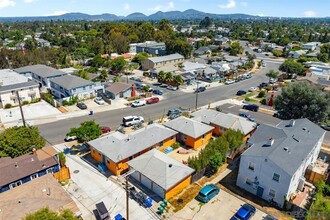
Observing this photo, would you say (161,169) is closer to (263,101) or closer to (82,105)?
(82,105)

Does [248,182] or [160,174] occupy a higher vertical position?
[160,174]

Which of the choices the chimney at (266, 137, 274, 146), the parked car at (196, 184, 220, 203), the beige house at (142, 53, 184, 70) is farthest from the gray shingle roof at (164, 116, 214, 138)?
the beige house at (142, 53, 184, 70)

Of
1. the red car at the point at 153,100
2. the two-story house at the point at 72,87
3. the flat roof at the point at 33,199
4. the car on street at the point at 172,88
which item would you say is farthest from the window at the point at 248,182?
the two-story house at the point at 72,87

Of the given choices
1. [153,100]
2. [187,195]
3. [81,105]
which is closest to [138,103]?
[153,100]

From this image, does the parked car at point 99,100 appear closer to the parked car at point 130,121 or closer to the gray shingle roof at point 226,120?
the parked car at point 130,121

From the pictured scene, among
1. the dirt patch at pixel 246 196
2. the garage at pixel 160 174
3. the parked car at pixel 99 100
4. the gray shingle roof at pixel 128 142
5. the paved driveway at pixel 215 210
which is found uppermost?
the gray shingle roof at pixel 128 142

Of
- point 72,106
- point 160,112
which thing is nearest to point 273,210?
point 160,112
